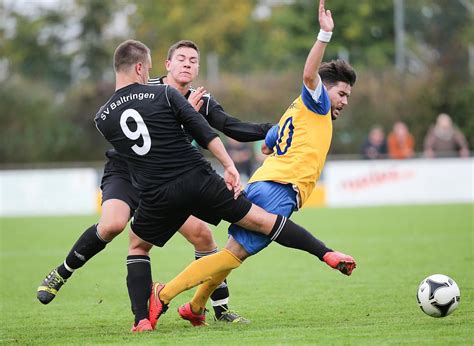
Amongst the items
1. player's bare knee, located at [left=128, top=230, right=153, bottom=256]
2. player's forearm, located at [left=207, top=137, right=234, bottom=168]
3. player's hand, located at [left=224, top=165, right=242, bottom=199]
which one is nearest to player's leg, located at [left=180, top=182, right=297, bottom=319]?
player's hand, located at [left=224, top=165, right=242, bottom=199]

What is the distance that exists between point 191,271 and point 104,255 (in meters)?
7.27

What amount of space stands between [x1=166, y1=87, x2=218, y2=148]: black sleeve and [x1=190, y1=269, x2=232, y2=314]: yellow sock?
1.02 meters

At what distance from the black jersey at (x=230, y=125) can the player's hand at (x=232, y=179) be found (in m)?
0.79

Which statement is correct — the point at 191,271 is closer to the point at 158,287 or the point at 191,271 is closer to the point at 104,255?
the point at 158,287

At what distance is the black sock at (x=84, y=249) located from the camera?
296 inches

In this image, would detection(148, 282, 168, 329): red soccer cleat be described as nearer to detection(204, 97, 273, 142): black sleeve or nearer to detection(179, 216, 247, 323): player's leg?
detection(179, 216, 247, 323): player's leg

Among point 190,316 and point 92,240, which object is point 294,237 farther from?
point 92,240

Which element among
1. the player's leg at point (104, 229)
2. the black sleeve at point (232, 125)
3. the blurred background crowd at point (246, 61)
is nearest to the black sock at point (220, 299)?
the player's leg at point (104, 229)

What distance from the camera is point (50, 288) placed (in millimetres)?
7578

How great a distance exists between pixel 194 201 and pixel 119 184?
1181mm

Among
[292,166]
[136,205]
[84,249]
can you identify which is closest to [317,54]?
[292,166]

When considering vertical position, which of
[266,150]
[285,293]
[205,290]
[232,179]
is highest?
[266,150]

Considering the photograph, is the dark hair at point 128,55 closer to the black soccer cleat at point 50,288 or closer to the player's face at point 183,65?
the player's face at point 183,65

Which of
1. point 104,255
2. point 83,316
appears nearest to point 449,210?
point 104,255
